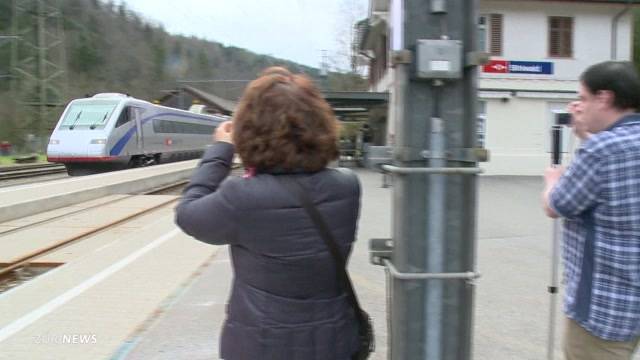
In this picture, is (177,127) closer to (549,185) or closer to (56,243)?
(56,243)

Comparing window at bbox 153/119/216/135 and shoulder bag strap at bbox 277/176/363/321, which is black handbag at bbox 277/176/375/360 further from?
window at bbox 153/119/216/135

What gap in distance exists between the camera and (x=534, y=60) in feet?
72.2

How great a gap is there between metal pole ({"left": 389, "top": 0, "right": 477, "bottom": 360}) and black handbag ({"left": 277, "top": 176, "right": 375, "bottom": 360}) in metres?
0.14

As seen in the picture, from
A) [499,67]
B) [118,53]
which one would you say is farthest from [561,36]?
[118,53]

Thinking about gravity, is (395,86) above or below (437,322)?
above

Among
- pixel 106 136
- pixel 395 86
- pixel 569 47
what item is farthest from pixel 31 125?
pixel 395 86

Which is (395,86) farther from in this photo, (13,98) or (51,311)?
(13,98)

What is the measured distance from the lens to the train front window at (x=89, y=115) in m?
21.7

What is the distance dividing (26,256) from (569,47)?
2018cm

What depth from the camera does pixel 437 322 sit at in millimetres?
2215

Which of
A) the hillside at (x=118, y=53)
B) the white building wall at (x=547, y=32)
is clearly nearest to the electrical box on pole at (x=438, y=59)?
the white building wall at (x=547, y=32)

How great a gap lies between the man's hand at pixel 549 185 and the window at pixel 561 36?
2153 cm

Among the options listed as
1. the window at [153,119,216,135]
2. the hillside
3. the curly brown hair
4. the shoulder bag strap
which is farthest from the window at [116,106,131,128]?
the hillside

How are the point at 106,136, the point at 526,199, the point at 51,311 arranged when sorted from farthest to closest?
1. the point at 106,136
2. the point at 526,199
3. the point at 51,311
